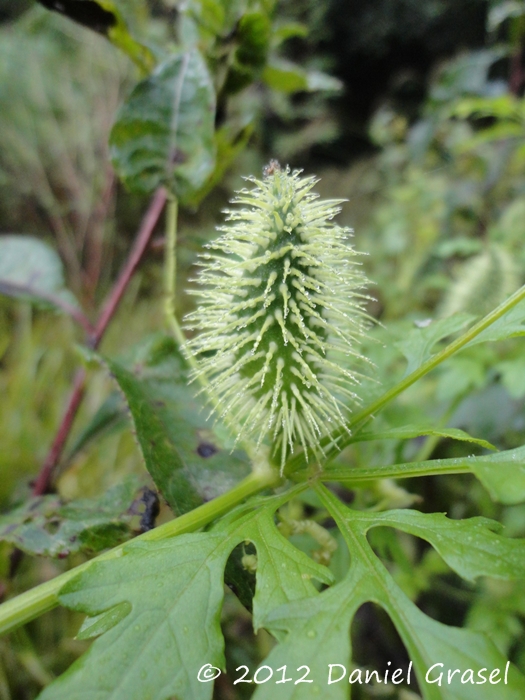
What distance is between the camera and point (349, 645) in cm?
50

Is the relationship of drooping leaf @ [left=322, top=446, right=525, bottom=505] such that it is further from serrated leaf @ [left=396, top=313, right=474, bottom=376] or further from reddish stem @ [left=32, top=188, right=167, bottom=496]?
reddish stem @ [left=32, top=188, right=167, bottom=496]

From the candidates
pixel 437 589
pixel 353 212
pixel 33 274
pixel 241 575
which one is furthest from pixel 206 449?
pixel 353 212

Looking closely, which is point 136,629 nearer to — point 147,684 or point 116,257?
point 147,684

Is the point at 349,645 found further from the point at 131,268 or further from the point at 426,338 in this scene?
the point at 131,268

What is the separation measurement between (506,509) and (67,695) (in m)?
1.30

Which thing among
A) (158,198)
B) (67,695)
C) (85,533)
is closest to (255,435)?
(85,533)

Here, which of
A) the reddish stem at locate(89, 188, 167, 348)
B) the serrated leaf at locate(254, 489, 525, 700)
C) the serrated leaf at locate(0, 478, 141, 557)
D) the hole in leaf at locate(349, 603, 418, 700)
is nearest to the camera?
the serrated leaf at locate(254, 489, 525, 700)

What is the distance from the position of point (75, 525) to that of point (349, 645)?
52 centimetres

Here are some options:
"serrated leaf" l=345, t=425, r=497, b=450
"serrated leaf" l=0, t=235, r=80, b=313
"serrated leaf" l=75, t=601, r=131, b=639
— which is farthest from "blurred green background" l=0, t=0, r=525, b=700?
"serrated leaf" l=75, t=601, r=131, b=639

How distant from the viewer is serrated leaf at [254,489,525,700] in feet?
1.53

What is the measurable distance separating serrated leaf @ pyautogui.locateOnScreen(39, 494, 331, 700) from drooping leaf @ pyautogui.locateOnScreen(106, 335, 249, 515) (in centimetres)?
18

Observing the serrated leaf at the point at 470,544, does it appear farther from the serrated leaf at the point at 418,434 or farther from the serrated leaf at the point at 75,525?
the serrated leaf at the point at 75,525

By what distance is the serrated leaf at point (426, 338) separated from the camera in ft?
2.67

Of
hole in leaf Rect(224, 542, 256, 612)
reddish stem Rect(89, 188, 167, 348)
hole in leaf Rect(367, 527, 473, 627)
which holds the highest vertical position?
reddish stem Rect(89, 188, 167, 348)
